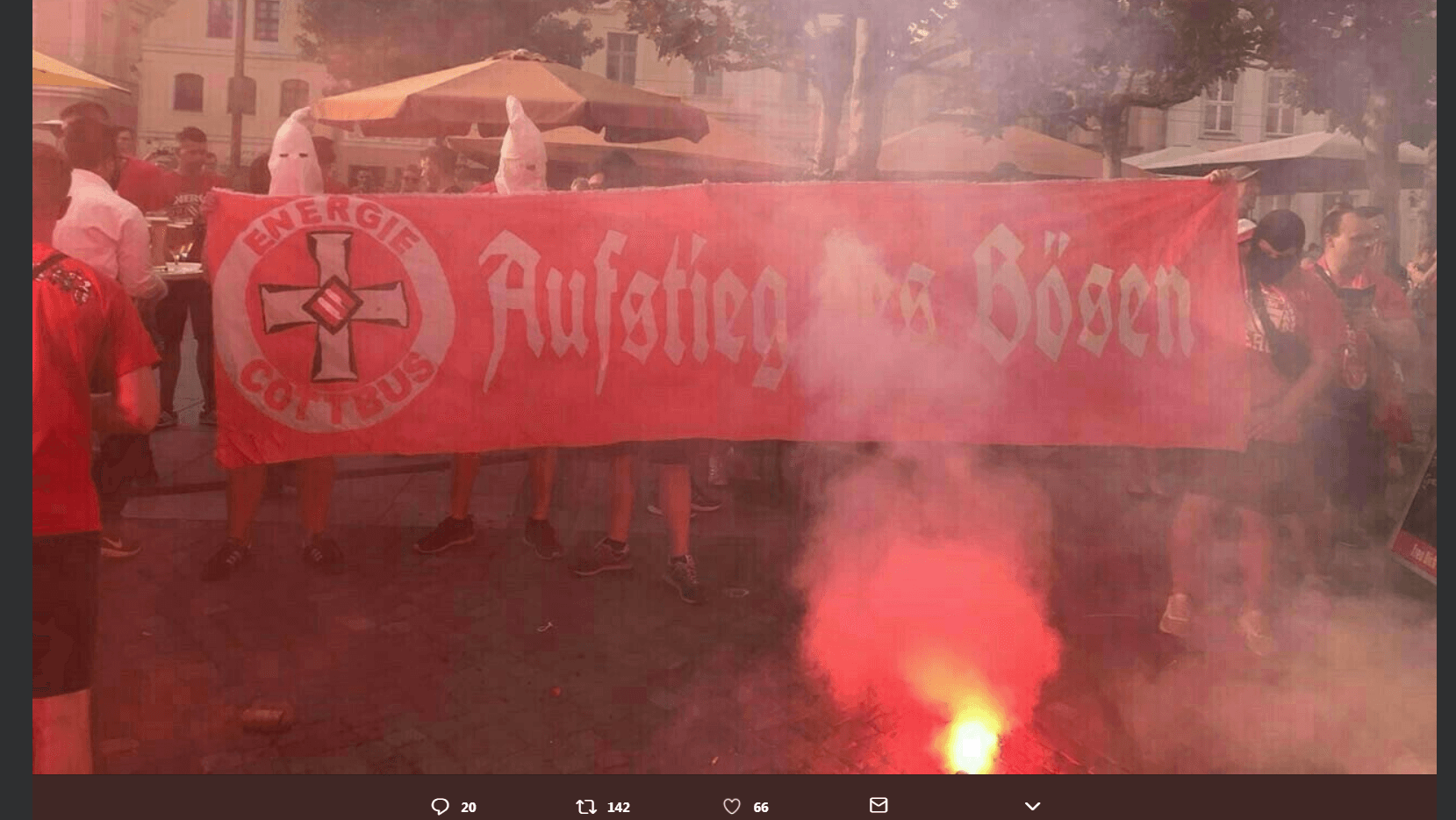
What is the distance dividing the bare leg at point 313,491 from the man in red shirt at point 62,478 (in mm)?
1834

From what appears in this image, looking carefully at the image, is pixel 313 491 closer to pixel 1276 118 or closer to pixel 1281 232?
pixel 1281 232

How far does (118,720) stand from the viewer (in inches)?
114

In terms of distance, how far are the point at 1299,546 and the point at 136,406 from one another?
352cm

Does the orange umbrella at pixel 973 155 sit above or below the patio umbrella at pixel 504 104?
above

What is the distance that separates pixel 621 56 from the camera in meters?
27.7

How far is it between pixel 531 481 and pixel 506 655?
114 cm

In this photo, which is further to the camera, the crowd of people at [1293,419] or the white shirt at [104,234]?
the white shirt at [104,234]

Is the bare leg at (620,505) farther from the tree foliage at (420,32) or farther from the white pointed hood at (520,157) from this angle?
the tree foliage at (420,32)

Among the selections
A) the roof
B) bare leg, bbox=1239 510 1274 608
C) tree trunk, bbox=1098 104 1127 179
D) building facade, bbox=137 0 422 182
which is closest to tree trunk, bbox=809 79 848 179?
tree trunk, bbox=1098 104 1127 179

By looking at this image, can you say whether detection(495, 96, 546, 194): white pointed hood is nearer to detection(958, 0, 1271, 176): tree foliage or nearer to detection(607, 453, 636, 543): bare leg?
detection(607, 453, 636, 543): bare leg

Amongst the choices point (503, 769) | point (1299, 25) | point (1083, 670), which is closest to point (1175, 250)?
point (1083, 670)

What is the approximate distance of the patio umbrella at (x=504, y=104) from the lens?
22.9 ft

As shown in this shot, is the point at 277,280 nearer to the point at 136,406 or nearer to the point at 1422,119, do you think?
the point at 136,406

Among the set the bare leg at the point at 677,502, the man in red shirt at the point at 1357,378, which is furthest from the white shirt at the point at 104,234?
the man in red shirt at the point at 1357,378
